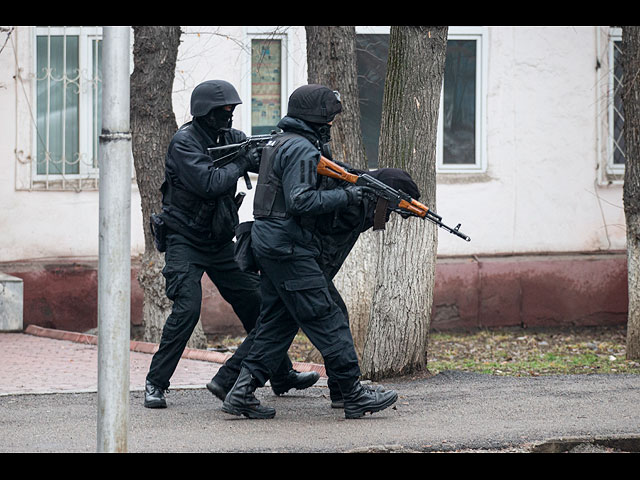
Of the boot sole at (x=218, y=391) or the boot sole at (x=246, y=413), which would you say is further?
the boot sole at (x=218, y=391)

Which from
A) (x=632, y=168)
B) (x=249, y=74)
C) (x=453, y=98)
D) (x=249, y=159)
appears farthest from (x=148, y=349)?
(x=453, y=98)

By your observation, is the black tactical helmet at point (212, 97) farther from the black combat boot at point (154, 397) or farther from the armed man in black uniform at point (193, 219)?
the black combat boot at point (154, 397)

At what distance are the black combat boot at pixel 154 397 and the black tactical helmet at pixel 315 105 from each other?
6.55 ft

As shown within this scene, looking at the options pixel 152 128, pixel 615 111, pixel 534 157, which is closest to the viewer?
pixel 152 128

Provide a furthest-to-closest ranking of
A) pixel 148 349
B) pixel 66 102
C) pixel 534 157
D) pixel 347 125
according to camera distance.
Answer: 1. pixel 534 157
2. pixel 66 102
3. pixel 148 349
4. pixel 347 125

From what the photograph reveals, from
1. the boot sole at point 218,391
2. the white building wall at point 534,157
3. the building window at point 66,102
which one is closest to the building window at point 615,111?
the white building wall at point 534,157

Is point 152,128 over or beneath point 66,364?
over

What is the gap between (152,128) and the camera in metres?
9.67

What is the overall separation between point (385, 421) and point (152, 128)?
4.47 m

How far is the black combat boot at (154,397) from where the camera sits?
21.9 ft

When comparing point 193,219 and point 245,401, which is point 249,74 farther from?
point 245,401

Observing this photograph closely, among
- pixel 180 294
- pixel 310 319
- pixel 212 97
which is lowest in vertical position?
pixel 310 319
